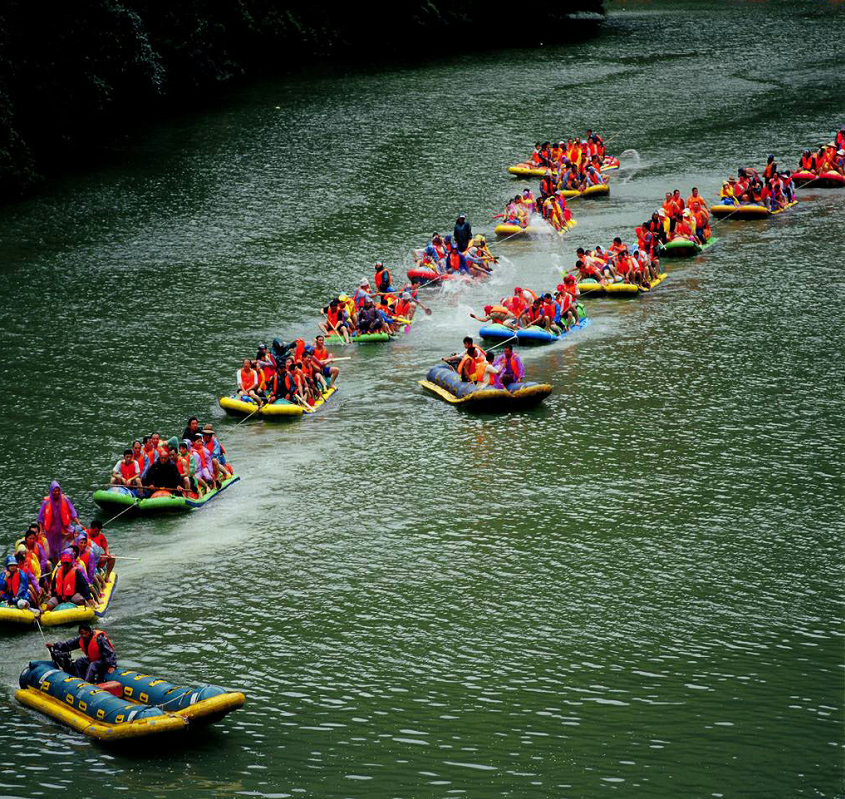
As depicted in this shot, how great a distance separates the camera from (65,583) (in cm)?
2422

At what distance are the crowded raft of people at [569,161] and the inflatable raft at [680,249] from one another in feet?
27.9

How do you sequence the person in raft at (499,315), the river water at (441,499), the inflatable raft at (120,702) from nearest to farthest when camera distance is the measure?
the inflatable raft at (120,702) < the river water at (441,499) < the person in raft at (499,315)

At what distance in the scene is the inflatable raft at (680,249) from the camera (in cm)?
4728

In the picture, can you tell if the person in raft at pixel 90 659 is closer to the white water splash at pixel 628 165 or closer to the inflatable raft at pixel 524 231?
the inflatable raft at pixel 524 231

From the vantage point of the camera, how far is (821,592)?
973 inches

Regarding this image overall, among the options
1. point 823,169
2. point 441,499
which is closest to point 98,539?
point 441,499

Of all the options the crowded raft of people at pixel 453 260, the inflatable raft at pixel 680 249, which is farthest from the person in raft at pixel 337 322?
the inflatable raft at pixel 680 249

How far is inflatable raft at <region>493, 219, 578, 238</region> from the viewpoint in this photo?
49.7 m

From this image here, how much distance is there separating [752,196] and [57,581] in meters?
35.1

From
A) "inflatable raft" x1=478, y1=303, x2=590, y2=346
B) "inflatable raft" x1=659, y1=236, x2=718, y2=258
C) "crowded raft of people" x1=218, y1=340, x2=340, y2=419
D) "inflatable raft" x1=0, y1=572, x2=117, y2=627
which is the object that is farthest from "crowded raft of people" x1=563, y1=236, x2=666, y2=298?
"inflatable raft" x1=0, y1=572, x2=117, y2=627

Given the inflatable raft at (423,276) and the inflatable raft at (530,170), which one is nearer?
the inflatable raft at (423,276)

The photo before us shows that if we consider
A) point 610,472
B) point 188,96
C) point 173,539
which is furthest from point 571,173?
point 173,539

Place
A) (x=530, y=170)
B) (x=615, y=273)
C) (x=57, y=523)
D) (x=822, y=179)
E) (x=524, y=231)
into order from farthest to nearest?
(x=530, y=170)
(x=822, y=179)
(x=524, y=231)
(x=615, y=273)
(x=57, y=523)

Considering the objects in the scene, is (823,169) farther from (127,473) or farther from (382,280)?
(127,473)
